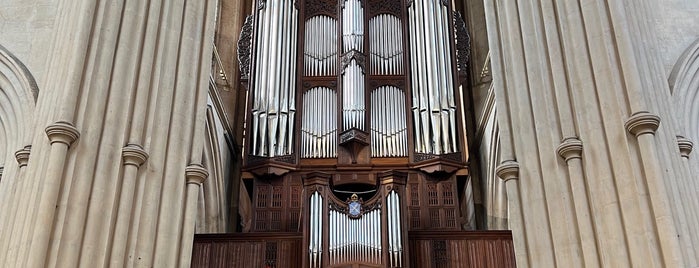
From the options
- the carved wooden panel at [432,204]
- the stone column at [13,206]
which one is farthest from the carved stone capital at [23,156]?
the carved wooden panel at [432,204]

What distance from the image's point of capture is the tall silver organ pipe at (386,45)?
15297 mm

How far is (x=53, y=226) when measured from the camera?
9.02m

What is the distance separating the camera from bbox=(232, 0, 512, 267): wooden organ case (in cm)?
1388

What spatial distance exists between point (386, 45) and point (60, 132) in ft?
24.3

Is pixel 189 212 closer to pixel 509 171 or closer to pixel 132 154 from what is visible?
pixel 132 154

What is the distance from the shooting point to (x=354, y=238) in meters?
11.4

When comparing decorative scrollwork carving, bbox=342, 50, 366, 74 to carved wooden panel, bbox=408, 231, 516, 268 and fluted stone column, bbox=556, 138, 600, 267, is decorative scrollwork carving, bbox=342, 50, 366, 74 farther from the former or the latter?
fluted stone column, bbox=556, 138, 600, 267

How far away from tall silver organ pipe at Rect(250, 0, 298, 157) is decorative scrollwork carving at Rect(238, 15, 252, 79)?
244mm

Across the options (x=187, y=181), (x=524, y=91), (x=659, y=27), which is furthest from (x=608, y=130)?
(x=187, y=181)

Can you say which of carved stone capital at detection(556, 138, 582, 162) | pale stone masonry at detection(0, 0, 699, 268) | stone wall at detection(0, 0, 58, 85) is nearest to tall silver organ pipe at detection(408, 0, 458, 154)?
pale stone masonry at detection(0, 0, 699, 268)

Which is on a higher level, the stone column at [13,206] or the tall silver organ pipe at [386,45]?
the tall silver organ pipe at [386,45]

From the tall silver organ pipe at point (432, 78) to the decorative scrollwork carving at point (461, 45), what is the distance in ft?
0.76

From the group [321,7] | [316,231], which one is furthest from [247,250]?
[321,7]

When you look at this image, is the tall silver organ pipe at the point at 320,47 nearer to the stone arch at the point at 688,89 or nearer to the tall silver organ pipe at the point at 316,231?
the tall silver organ pipe at the point at 316,231
